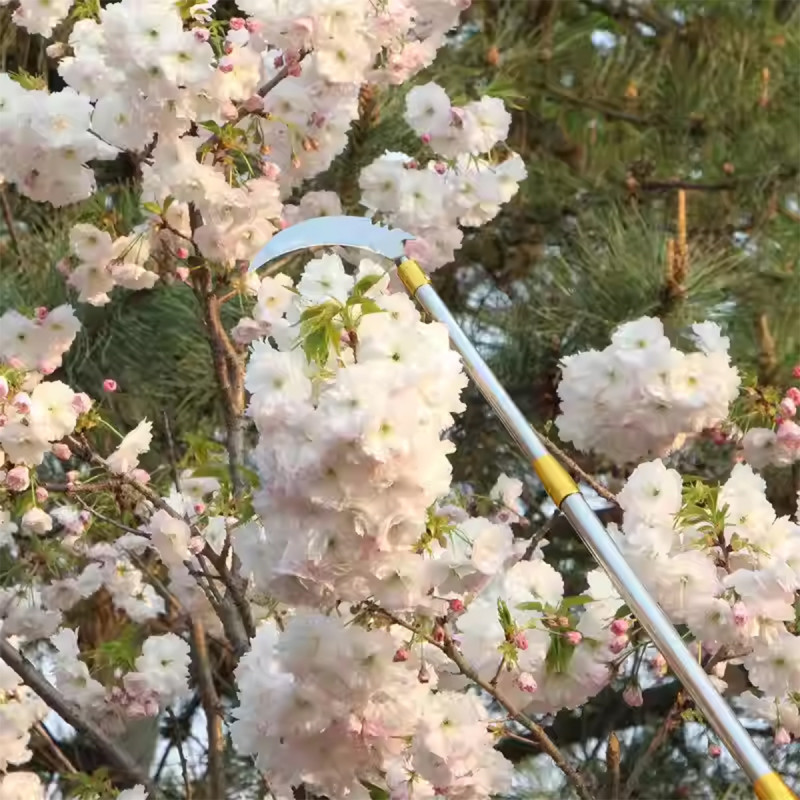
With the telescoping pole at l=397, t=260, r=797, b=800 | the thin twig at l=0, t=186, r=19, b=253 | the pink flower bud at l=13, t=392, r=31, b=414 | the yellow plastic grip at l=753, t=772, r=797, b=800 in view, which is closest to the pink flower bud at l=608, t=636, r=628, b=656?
the telescoping pole at l=397, t=260, r=797, b=800

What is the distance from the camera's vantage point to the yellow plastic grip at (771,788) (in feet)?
2.61

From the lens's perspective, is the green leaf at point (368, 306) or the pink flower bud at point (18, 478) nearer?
the green leaf at point (368, 306)

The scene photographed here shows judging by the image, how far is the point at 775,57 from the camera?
2777mm

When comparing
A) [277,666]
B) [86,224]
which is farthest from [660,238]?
[277,666]

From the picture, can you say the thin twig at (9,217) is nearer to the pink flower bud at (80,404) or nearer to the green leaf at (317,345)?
the pink flower bud at (80,404)

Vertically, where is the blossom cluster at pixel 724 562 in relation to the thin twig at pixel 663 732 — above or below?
above

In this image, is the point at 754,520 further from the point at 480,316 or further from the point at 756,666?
the point at 480,316

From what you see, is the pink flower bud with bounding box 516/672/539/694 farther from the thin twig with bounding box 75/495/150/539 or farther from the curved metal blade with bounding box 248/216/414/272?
the thin twig with bounding box 75/495/150/539

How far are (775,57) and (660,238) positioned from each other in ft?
2.64

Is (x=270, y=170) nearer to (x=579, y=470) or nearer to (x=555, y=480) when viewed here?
(x=579, y=470)

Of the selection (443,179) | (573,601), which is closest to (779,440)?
(573,601)

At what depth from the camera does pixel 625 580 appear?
35.1 inches

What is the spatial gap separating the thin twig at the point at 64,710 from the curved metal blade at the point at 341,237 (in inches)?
22.2

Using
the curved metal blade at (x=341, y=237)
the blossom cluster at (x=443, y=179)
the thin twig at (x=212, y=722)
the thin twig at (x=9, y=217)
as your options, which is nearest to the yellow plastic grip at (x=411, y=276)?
the curved metal blade at (x=341, y=237)
